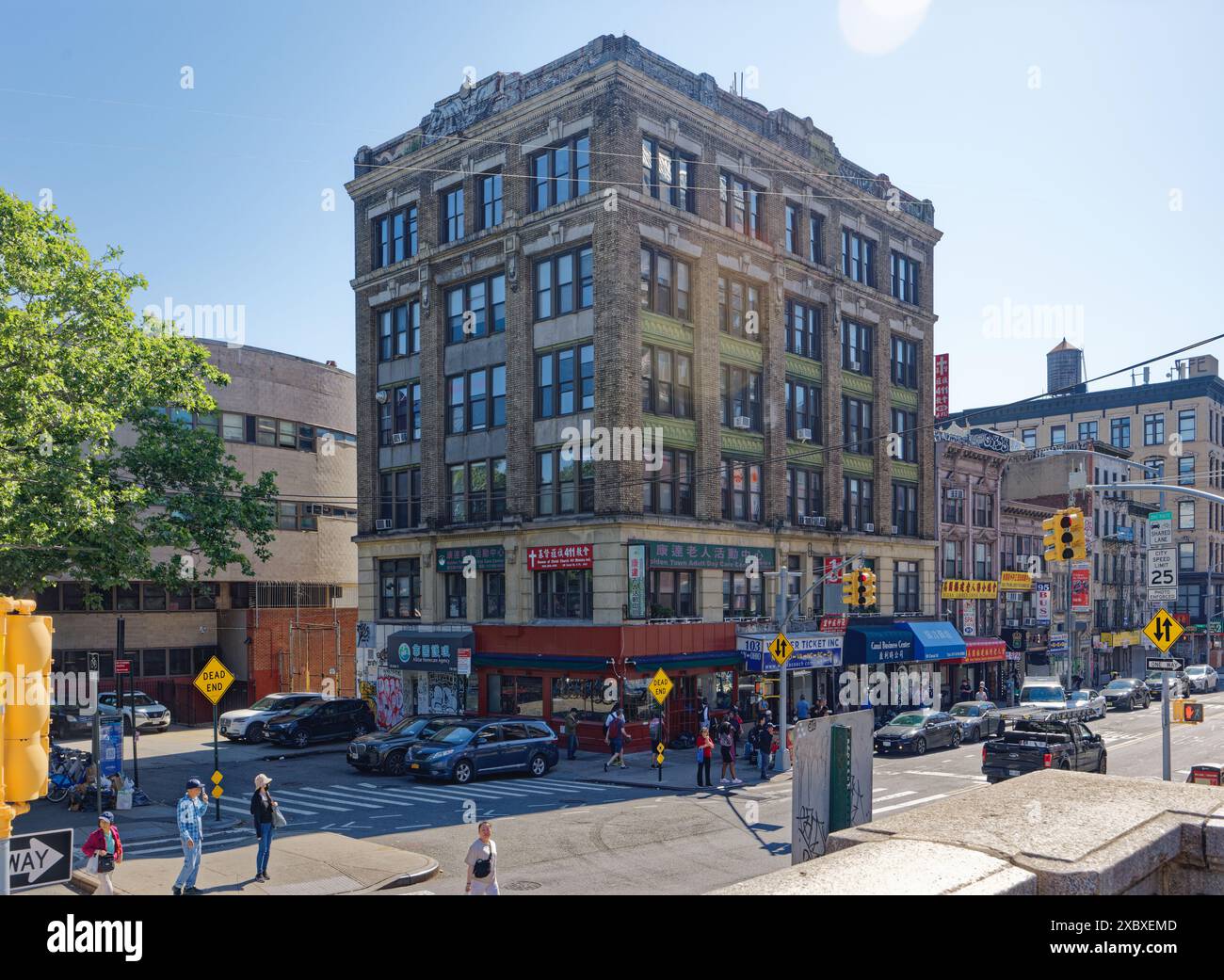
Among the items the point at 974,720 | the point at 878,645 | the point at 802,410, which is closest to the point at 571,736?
the point at 974,720

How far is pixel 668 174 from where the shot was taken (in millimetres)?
38656

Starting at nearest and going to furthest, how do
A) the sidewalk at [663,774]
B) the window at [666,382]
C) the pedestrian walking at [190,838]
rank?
the pedestrian walking at [190,838], the sidewalk at [663,774], the window at [666,382]

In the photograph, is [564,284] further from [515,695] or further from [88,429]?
[88,429]

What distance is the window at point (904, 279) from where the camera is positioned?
5209 centimetres

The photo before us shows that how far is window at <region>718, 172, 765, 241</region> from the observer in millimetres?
41250

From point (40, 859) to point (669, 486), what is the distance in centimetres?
3192

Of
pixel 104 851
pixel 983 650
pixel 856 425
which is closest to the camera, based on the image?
pixel 104 851

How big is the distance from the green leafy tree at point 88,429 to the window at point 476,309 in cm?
1111

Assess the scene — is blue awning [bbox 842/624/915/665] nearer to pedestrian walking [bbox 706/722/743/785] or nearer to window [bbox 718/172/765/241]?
pedestrian walking [bbox 706/722/743/785]

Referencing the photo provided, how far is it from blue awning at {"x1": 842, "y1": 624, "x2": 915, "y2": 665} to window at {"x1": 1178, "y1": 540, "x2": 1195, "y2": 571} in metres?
54.9

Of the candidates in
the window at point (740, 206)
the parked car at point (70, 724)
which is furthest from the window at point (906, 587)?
the parked car at point (70, 724)

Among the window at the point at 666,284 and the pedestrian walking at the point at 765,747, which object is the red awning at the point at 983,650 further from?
the pedestrian walking at the point at 765,747
